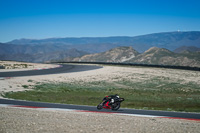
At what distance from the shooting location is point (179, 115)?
13930 mm

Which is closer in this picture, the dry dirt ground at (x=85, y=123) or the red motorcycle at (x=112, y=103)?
the dry dirt ground at (x=85, y=123)

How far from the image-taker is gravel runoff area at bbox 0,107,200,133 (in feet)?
34.3

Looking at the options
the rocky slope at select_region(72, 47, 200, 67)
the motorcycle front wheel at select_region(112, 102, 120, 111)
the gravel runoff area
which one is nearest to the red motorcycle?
the motorcycle front wheel at select_region(112, 102, 120, 111)

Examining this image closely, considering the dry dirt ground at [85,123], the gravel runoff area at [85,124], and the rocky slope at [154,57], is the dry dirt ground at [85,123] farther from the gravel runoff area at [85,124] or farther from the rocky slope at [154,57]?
the rocky slope at [154,57]

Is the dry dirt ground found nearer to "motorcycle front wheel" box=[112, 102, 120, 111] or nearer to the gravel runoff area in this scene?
the gravel runoff area

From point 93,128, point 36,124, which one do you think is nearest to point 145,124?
point 93,128

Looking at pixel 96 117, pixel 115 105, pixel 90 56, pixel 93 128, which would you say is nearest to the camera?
pixel 93 128

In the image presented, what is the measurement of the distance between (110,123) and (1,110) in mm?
6034

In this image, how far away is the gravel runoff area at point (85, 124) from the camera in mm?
10469

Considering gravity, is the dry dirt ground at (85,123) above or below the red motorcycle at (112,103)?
below

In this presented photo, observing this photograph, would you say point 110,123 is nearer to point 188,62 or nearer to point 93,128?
point 93,128

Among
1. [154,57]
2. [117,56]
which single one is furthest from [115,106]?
[117,56]

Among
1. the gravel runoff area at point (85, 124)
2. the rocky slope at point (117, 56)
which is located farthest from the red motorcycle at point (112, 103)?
the rocky slope at point (117, 56)

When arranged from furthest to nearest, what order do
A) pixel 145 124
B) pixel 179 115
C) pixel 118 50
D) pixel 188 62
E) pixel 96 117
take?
pixel 118 50 → pixel 188 62 → pixel 179 115 → pixel 96 117 → pixel 145 124
